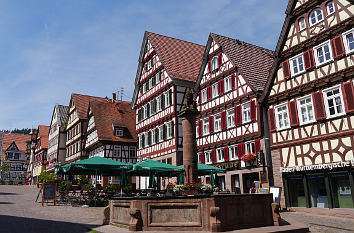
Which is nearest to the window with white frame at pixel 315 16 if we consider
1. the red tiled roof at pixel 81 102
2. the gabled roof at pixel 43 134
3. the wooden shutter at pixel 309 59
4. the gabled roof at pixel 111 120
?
the wooden shutter at pixel 309 59

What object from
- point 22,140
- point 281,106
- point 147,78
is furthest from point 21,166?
point 281,106

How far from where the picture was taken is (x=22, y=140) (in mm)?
93250

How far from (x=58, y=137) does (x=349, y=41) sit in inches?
1894

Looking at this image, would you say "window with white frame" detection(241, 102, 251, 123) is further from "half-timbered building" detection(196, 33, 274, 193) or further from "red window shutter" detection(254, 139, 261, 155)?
"red window shutter" detection(254, 139, 261, 155)

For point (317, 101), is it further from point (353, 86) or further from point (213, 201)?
point (213, 201)

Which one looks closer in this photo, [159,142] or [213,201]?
[213,201]

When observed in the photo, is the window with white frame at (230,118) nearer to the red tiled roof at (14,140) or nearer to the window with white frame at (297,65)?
the window with white frame at (297,65)

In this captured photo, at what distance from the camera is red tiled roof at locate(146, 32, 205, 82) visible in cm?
2874

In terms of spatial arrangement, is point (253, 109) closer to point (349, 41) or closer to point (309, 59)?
point (309, 59)

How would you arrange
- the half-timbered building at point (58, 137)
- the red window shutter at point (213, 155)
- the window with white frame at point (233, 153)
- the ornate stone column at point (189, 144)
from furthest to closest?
the half-timbered building at point (58, 137) → the red window shutter at point (213, 155) → the window with white frame at point (233, 153) → the ornate stone column at point (189, 144)

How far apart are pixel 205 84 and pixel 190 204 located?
657 inches

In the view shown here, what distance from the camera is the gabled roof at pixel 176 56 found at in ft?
94.0

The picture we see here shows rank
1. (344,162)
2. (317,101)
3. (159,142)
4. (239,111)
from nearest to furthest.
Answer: (344,162) < (317,101) < (239,111) < (159,142)

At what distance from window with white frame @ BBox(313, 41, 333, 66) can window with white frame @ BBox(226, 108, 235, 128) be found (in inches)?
270
